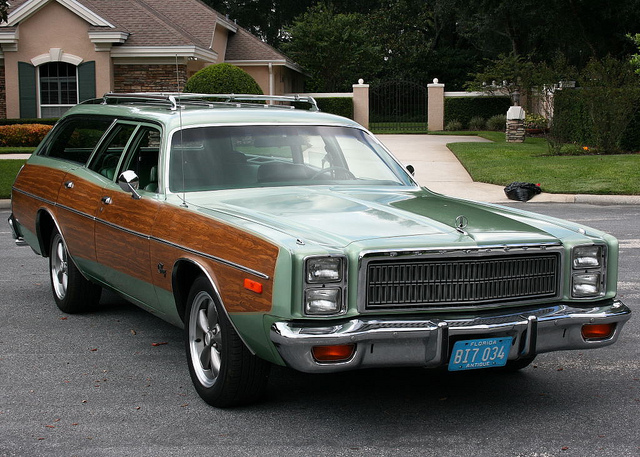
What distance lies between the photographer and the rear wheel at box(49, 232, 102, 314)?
Result: 7486mm

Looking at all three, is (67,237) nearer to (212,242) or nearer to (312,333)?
(212,242)

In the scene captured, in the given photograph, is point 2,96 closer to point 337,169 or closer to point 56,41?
point 56,41

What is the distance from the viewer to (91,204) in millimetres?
6926

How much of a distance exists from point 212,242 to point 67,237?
8.59 ft

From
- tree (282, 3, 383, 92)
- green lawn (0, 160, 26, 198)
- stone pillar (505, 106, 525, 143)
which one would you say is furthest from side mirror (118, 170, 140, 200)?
tree (282, 3, 383, 92)

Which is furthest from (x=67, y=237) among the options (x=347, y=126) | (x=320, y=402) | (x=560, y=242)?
(x=560, y=242)

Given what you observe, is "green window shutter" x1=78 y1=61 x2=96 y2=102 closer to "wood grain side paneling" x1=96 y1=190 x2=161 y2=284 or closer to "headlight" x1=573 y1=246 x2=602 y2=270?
"wood grain side paneling" x1=96 y1=190 x2=161 y2=284

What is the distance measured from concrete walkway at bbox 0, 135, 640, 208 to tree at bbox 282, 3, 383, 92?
47.2 ft

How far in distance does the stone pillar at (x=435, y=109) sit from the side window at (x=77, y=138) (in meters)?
34.3

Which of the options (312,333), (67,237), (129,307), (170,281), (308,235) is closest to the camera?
(312,333)

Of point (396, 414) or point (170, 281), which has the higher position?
point (170, 281)

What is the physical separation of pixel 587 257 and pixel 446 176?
15938 millimetres

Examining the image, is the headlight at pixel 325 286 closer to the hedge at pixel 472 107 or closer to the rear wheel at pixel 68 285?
the rear wheel at pixel 68 285

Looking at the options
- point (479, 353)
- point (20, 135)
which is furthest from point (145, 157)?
point (20, 135)
